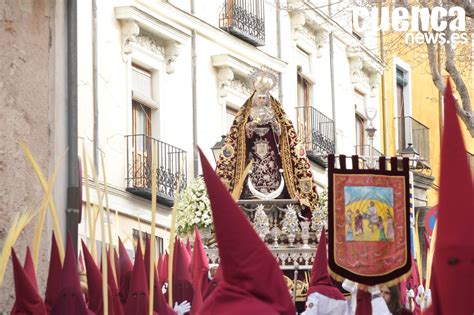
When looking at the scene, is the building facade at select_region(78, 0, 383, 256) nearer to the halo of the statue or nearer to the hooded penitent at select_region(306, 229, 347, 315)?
the halo of the statue

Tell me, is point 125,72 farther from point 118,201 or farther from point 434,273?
point 434,273

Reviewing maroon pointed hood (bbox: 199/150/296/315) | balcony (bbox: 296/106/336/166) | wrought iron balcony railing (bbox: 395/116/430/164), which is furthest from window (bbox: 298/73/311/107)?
maroon pointed hood (bbox: 199/150/296/315)

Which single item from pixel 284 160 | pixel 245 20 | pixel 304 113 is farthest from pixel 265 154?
pixel 304 113

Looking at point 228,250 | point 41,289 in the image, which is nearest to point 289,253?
point 41,289

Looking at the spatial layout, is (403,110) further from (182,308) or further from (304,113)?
(182,308)

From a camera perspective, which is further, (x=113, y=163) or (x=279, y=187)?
(x=113, y=163)

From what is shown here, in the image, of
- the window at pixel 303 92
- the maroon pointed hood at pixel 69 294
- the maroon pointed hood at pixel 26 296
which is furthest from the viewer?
the window at pixel 303 92

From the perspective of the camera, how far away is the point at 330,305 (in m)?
8.98

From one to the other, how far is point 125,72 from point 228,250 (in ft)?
47.4

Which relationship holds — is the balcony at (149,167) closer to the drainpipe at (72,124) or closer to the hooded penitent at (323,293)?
the hooded penitent at (323,293)

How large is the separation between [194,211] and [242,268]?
321 inches

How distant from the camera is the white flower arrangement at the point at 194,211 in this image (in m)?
12.2

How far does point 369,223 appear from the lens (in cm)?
867

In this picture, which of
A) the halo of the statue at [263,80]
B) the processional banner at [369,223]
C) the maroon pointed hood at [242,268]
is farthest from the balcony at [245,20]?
the maroon pointed hood at [242,268]
